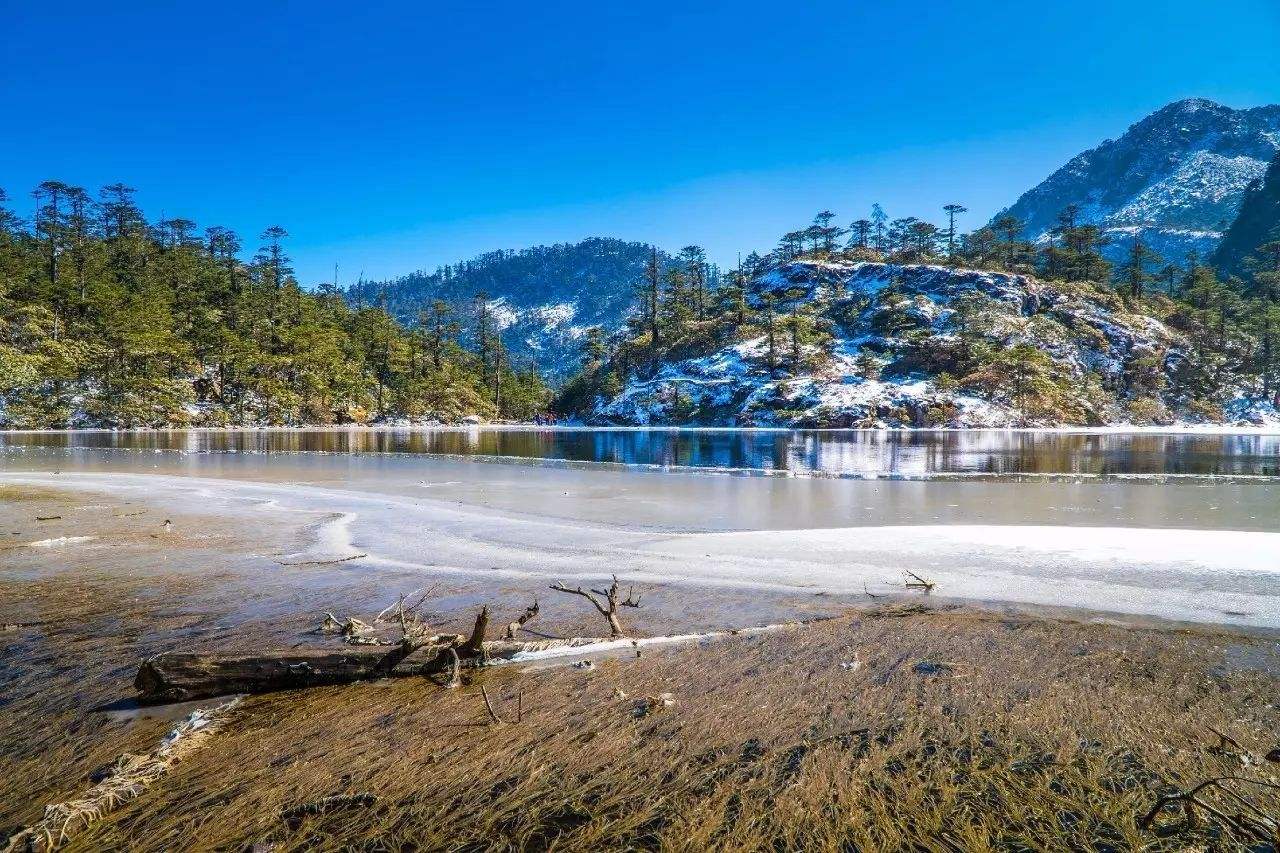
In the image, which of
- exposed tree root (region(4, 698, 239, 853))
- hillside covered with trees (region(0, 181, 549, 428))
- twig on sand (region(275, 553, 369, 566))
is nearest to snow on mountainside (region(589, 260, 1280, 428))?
hillside covered with trees (region(0, 181, 549, 428))

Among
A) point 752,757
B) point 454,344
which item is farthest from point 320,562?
point 454,344

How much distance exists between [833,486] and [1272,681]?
18085mm

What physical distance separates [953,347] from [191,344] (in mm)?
129579

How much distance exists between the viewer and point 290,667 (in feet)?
19.3

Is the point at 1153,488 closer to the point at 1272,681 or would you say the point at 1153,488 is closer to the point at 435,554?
the point at 1272,681

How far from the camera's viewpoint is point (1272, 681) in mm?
6004

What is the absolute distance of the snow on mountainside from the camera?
97.2 metres

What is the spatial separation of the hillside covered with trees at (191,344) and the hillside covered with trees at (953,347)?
111 feet

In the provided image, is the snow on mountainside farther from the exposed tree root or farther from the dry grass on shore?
the exposed tree root

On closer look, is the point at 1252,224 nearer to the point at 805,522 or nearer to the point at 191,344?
the point at 805,522

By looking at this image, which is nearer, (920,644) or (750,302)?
(920,644)

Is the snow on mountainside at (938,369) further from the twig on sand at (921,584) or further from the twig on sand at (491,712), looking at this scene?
the twig on sand at (491,712)

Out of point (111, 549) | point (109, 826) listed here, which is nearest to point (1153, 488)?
point (109, 826)

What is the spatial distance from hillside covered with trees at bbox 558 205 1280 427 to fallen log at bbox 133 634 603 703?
9420cm
